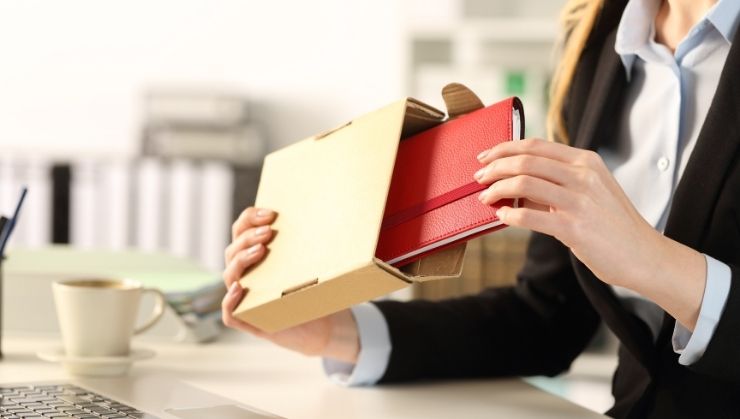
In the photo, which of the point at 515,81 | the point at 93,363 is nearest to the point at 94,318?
the point at 93,363

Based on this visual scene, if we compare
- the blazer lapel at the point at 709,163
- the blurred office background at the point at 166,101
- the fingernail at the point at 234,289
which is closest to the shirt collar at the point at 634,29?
the blazer lapel at the point at 709,163

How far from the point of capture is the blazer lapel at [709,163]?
102 cm

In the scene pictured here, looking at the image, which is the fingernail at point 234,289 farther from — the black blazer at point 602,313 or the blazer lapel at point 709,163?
the blazer lapel at point 709,163

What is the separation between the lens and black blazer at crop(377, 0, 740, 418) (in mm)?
1024

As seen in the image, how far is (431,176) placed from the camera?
95 centimetres

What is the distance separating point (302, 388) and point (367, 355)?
0.08 m

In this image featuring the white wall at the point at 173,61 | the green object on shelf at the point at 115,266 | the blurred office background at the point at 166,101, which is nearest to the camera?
the green object on shelf at the point at 115,266

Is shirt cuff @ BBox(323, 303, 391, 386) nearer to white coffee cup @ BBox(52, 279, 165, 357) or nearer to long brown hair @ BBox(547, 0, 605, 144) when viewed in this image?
white coffee cup @ BBox(52, 279, 165, 357)

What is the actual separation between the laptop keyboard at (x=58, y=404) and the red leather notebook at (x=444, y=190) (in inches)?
11.0

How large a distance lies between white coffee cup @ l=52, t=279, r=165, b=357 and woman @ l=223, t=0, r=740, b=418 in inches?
5.6

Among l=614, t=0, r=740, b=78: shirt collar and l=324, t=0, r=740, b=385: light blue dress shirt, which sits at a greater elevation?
l=614, t=0, r=740, b=78: shirt collar

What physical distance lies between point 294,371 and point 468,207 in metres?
0.42

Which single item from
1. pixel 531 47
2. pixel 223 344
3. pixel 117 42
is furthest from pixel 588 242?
pixel 117 42

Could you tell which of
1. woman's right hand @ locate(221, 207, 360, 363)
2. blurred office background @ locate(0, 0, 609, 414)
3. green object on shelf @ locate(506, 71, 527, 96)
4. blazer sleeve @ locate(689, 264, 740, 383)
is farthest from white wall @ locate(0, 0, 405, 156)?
blazer sleeve @ locate(689, 264, 740, 383)
